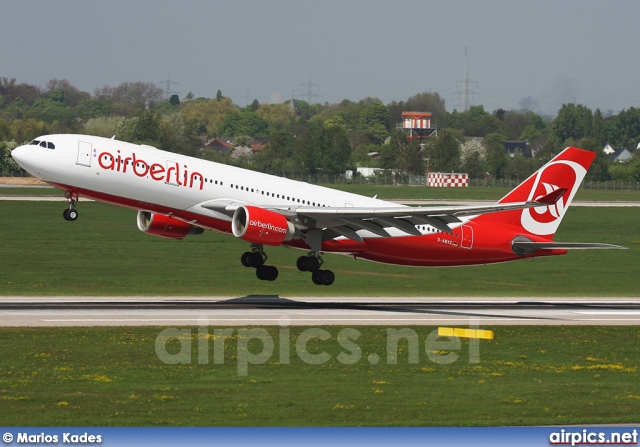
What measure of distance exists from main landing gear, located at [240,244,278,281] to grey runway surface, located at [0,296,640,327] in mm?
1349

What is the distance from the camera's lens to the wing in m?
48.1

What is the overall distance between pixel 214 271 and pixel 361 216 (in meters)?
19.2

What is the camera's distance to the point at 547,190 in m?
53.3

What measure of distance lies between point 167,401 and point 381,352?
10.4 m

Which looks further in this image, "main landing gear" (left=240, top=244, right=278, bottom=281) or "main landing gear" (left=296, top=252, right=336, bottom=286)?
"main landing gear" (left=240, top=244, right=278, bottom=281)

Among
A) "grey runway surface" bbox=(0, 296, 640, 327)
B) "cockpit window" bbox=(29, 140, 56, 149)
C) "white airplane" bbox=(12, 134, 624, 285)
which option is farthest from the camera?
"white airplane" bbox=(12, 134, 624, 285)

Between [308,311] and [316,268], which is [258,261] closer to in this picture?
[316,268]

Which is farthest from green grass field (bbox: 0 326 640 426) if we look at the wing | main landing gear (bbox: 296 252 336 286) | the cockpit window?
main landing gear (bbox: 296 252 336 286)

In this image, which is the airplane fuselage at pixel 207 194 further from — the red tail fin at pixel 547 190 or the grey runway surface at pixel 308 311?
the grey runway surface at pixel 308 311

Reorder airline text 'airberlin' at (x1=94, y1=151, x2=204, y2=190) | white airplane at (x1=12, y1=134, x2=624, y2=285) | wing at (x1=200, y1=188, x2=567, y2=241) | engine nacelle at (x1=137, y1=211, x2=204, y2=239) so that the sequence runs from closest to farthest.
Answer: white airplane at (x1=12, y1=134, x2=624, y2=285) < airline text 'airberlin' at (x1=94, y1=151, x2=204, y2=190) < wing at (x1=200, y1=188, x2=567, y2=241) < engine nacelle at (x1=137, y1=211, x2=204, y2=239)

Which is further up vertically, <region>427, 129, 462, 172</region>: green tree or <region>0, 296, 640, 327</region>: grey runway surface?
<region>427, 129, 462, 172</region>: green tree

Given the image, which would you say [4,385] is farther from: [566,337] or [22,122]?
[22,122]

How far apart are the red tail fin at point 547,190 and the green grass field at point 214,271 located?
2.69 m

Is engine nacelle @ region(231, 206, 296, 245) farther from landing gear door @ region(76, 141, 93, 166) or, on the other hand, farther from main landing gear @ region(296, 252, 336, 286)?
landing gear door @ region(76, 141, 93, 166)
